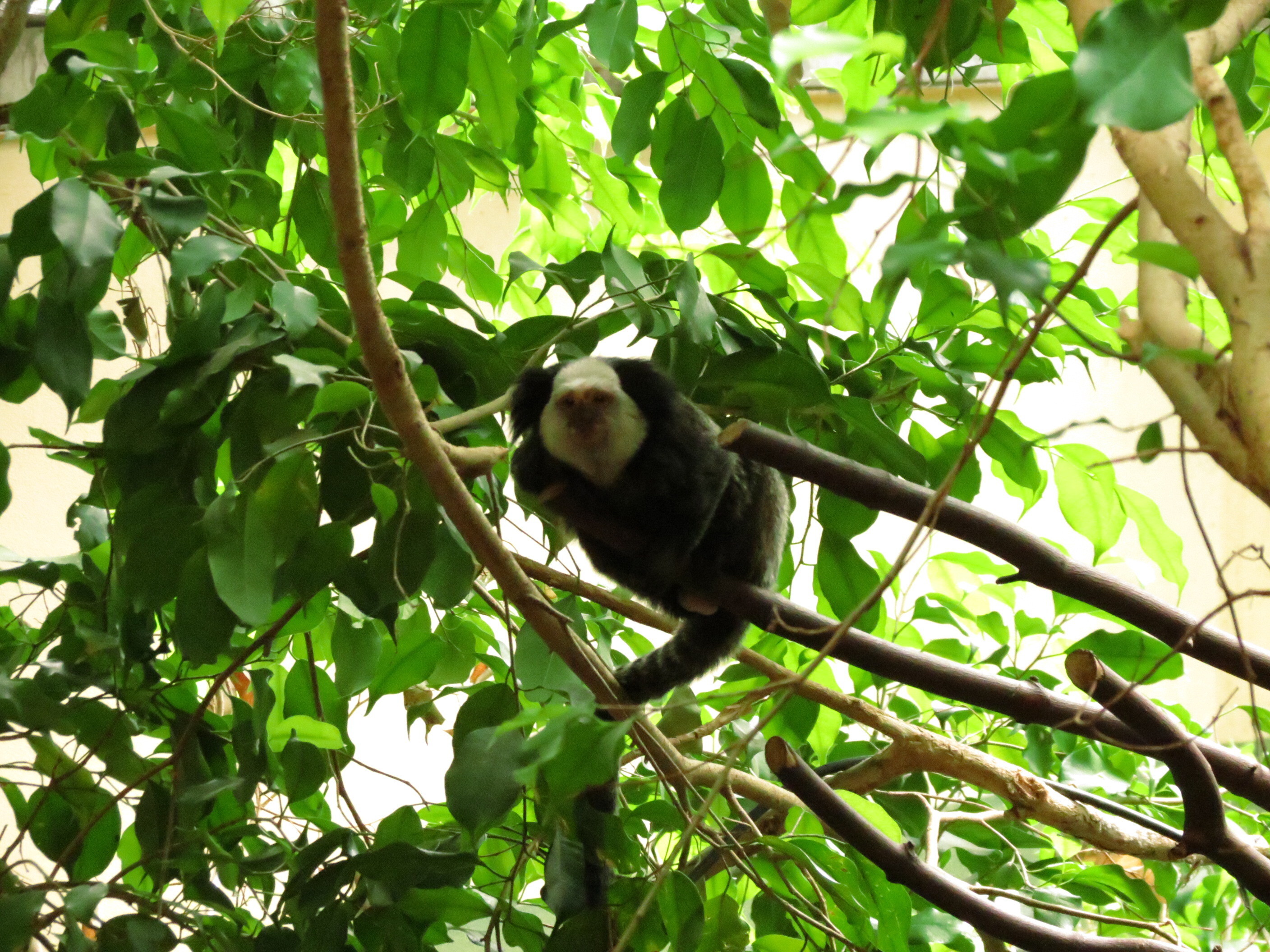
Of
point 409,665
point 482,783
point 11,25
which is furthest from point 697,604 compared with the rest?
point 11,25

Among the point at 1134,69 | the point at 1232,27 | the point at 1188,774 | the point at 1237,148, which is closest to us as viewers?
the point at 1134,69

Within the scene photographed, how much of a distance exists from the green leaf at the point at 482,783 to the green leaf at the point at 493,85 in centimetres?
73

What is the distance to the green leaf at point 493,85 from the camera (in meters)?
1.32

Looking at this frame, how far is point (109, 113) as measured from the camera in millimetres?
1384

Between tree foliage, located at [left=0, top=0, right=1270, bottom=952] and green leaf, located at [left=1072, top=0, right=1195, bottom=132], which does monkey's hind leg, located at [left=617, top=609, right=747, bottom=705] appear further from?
green leaf, located at [left=1072, top=0, right=1195, bottom=132]

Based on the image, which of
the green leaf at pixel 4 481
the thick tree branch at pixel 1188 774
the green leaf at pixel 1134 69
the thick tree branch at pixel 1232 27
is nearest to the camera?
the green leaf at pixel 1134 69

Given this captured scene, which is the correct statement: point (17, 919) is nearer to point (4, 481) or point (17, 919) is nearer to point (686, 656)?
point (4, 481)

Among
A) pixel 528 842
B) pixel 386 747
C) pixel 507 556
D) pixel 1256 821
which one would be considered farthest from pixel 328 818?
pixel 386 747

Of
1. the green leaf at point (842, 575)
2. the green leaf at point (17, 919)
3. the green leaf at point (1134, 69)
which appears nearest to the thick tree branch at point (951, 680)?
the green leaf at point (842, 575)

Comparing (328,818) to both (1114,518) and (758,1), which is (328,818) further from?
(758,1)

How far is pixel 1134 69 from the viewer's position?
1.71 ft

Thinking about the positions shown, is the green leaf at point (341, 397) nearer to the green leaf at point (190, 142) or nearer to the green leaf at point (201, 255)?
the green leaf at point (201, 255)

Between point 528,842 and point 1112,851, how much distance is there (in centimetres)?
96

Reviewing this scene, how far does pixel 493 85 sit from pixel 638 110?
19 cm
